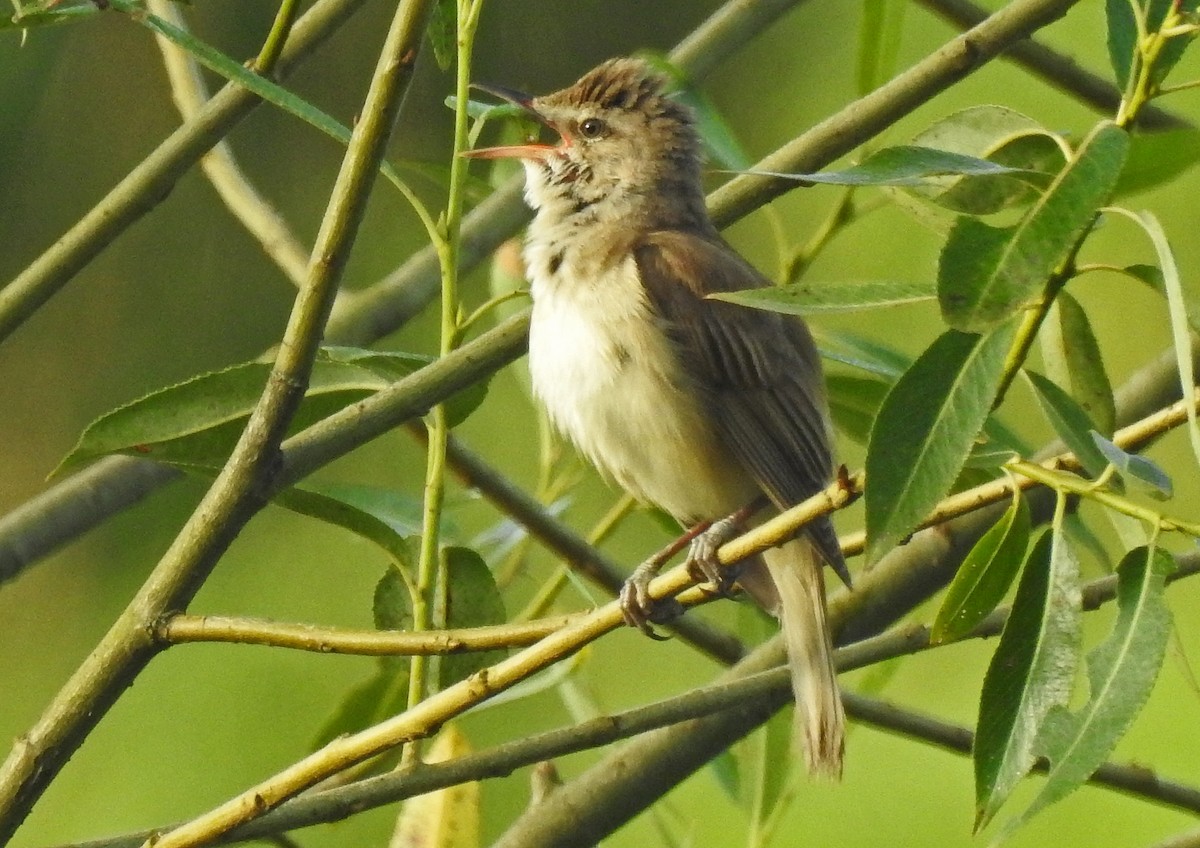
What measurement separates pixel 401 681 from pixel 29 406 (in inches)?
145

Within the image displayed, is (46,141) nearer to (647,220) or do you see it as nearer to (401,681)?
(647,220)

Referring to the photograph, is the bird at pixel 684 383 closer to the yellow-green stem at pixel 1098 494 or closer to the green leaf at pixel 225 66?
the green leaf at pixel 225 66

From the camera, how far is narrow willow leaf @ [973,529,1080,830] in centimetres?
131

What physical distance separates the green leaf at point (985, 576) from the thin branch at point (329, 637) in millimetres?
346

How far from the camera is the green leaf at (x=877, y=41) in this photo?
2416 mm

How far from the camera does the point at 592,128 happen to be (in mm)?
3100

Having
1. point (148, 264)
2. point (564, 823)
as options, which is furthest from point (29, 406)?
point (564, 823)

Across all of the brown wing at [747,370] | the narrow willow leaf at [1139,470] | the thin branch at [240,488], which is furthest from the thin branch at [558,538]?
the narrow willow leaf at [1139,470]

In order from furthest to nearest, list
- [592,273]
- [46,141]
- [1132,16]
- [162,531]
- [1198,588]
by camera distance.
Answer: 1. [46,141]
2. [162,531]
3. [1198,588]
4. [592,273]
5. [1132,16]

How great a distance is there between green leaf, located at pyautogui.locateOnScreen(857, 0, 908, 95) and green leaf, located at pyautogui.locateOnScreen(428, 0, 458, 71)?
2.03 feet

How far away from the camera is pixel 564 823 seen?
202 centimetres

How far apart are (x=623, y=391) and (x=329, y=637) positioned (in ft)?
3.83

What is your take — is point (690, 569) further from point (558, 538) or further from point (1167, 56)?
point (1167, 56)

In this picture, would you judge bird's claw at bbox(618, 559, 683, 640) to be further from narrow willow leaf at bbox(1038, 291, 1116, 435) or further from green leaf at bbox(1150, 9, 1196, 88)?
green leaf at bbox(1150, 9, 1196, 88)
